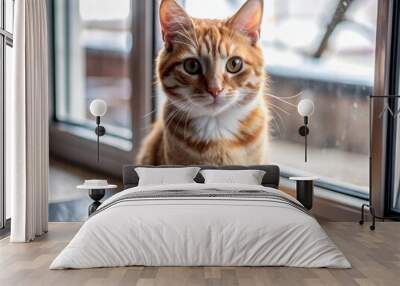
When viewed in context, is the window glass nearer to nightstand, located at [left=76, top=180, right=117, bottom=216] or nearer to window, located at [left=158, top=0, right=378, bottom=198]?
window, located at [left=158, top=0, right=378, bottom=198]

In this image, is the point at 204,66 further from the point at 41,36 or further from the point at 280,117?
the point at 41,36

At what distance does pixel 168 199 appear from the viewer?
470 centimetres

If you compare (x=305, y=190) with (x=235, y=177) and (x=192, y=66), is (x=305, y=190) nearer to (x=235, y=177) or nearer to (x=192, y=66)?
(x=235, y=177)

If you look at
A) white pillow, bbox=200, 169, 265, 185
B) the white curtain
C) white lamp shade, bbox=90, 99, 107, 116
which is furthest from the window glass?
white pillow, bbox=200, 169, 265, 185

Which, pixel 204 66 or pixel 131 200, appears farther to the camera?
pixel 204 66

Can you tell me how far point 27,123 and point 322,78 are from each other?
295 cm

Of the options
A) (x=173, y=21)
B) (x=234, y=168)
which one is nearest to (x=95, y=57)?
(x=173, y=21)

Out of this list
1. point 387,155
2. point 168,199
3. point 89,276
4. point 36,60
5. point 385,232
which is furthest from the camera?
→ point 387,155

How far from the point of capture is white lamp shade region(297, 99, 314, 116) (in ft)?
20.8

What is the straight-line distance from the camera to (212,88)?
6312mm

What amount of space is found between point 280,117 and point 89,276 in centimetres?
322

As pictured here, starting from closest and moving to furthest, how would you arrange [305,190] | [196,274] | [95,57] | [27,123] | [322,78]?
[196,274]
[27,123]
[305,190]
[322,78]
[95,57]

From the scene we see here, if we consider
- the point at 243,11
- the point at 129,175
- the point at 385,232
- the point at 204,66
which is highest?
the point at 243,11

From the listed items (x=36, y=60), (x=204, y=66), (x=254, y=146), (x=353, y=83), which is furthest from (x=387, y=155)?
(x=36, y=60)
